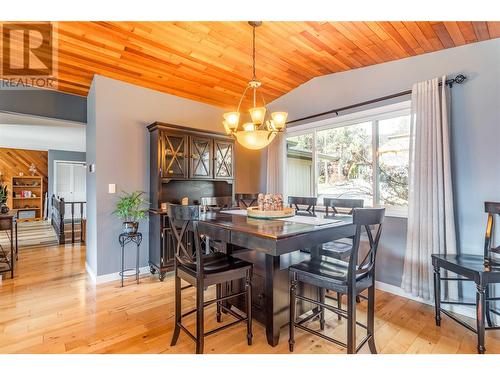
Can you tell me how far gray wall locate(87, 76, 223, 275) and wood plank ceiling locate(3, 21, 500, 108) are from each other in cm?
20

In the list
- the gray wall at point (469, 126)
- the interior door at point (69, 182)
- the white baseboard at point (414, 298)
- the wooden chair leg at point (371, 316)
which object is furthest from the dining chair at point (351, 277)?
the interior door at point (69, 182)

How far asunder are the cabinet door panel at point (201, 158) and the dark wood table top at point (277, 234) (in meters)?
1.79

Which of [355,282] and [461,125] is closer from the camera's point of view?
[355,282]

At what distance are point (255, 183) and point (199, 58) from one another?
7.86 feet

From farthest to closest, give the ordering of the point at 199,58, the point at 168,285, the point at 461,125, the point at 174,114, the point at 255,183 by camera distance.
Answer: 1. the point at 255,183
2. the point at 174,114
3. the point at 168,285
4. the point at 199,58
5. the point at 461,125

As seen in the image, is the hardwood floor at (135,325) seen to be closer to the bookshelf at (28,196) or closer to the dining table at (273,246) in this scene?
the dining table at (273,246)

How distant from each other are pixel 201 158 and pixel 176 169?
1.38 ft

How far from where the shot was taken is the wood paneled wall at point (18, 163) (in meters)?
8.29

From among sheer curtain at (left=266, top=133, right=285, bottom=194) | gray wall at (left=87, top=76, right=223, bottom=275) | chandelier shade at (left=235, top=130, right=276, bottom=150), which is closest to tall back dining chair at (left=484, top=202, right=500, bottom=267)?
chandelier shade at (left=235, top=130, right=276, bottom=150)

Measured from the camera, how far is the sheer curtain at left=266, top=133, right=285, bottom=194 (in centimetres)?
420

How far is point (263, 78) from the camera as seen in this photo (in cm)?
354

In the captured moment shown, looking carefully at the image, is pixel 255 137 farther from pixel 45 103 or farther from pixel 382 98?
pixel 45 103
